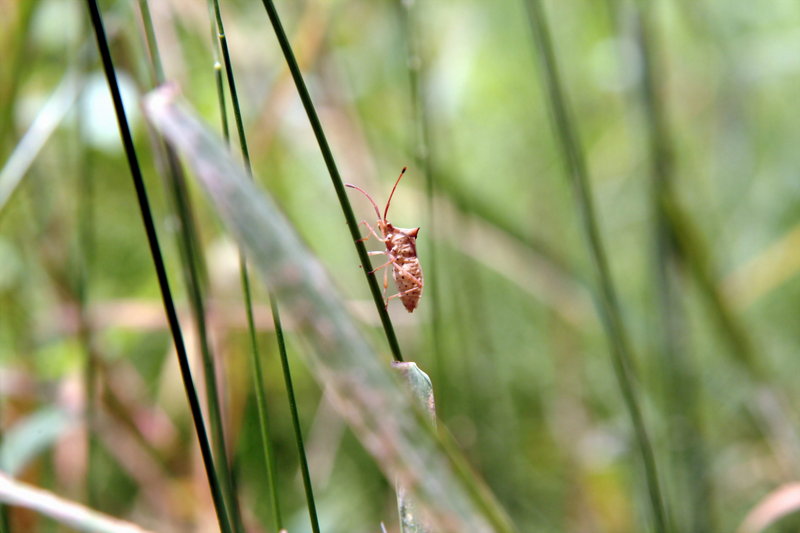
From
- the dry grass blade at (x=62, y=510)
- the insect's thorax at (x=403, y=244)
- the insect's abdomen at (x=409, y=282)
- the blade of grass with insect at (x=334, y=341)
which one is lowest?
the blade of grass with insect at (x=334, y=341)

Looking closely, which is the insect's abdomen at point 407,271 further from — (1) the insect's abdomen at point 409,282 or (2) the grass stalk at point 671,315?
(2) the grass stalk at point 671,315

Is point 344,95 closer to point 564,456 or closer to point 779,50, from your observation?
point 564,456

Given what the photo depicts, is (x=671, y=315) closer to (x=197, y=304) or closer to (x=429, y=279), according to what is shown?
→ (x=429, y=279)

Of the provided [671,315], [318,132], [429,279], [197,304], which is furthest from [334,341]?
[429,279]

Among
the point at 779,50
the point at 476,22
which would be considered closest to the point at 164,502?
the point at 779,50

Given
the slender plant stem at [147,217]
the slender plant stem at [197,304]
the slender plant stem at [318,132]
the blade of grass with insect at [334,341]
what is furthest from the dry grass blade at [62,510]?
the blade of grass with insect at [334,341]

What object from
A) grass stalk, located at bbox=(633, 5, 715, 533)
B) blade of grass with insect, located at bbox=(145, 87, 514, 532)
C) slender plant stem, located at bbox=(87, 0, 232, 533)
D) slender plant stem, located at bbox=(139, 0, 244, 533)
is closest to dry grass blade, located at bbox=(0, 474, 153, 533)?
slender plant stem, located at bbox=(139, 0, 244, 533)
